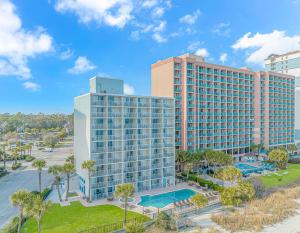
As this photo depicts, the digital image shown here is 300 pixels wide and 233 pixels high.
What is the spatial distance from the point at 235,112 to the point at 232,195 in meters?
42.7

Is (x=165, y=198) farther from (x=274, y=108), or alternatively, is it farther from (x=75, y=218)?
(x=274, y=108)

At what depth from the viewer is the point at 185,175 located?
50.9 meters

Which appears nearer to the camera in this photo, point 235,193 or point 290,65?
point 235,193

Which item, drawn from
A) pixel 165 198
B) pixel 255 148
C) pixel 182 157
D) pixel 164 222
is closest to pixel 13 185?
pixel 165 198

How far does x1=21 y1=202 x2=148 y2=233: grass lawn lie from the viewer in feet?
92.0

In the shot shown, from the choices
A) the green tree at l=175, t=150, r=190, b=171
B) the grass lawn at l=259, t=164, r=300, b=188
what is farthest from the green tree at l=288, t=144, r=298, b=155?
the green tree at l=175, t=150, r=190, b=171

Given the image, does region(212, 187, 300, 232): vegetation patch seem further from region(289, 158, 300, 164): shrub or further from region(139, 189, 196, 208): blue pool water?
region(289, 158, 300, 164): shrub

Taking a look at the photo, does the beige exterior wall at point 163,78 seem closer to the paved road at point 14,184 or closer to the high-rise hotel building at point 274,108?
the high-rise hotel building at point 274,108

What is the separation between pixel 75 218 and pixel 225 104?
5270cm

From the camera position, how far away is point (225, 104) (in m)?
67.6

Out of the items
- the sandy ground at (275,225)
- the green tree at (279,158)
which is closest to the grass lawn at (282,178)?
the green tree at (279,158)

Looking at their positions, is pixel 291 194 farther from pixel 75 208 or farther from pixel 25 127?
pixel 25 127

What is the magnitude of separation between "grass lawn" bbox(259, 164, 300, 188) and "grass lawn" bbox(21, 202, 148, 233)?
30.6 m

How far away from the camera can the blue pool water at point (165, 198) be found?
1457 inches
